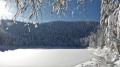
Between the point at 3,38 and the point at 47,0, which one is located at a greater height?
the point at 47,0

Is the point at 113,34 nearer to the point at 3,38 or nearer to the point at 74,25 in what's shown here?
the point at 3,38

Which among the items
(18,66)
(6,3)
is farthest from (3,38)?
(6,3)

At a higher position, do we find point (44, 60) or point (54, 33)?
point (44, 60)

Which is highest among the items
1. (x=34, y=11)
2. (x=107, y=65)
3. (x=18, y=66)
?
(x=34, y=11)

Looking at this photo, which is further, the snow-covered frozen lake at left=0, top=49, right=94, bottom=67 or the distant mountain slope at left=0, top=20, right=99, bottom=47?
the distant mountain slope at left=0, top=20, right=99, bottom=47

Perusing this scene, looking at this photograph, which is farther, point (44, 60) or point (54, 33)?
point (54, 33)

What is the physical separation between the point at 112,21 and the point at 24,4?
→ 26.1 ft

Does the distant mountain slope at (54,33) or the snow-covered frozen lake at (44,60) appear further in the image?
the distant mountain slope at (54,33)

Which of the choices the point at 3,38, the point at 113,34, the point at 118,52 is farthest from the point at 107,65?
the point at 3,38

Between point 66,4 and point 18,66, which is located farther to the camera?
point 18,66

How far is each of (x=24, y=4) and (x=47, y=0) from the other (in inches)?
6.7

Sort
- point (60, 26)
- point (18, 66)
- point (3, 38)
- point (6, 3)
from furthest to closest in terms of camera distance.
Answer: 1. point (60, 26)
2. point (3, 38)
3. point (18, 66)
4. point (6, 3)

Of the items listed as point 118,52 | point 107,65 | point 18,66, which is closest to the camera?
point 107,65

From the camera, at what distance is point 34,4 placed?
2.89ft
